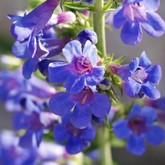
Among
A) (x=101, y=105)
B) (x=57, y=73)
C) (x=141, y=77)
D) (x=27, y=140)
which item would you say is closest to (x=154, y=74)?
(x=141, y=77)

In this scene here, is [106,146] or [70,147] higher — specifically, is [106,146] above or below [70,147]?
below

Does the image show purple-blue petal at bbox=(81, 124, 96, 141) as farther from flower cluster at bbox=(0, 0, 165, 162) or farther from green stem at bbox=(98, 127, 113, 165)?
green stem at bbox=(98, 127, 113, 165)

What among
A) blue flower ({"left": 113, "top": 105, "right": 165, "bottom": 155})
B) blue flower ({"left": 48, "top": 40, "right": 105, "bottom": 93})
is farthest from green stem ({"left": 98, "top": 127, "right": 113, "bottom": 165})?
blue flower ({"left": 48, "top": 40, "right": 105, "bottom": 93})

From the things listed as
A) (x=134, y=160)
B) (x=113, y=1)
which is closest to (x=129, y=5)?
(x=113, y=1)

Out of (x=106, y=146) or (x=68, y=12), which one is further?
(x=106, y=146)

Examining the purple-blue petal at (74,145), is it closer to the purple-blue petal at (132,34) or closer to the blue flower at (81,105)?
the blue flower at (81,105)

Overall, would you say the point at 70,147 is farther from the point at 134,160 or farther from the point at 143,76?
the point at 134,160

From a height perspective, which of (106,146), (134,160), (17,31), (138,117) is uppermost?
(17,31)
